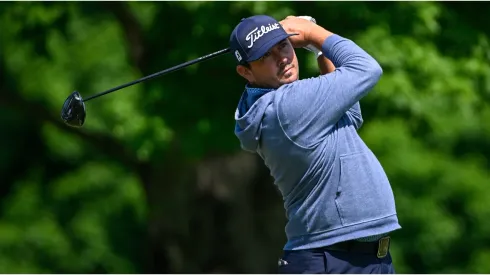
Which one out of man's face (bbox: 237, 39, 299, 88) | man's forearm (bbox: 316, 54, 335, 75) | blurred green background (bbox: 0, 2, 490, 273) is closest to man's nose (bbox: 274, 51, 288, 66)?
man's face (bbox: 237, 39, 299, 88)

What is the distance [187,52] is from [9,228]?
6777 mm

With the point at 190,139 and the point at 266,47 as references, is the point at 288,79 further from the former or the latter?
the point at 190,139

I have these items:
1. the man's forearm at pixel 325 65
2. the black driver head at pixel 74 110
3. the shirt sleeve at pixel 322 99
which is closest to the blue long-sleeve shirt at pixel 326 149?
the shirt sleeve at pixel 322 99

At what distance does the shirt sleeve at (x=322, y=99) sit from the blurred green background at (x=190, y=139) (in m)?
3.67

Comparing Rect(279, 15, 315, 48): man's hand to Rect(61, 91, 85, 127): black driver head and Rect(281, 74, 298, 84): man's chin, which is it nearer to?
Rect(281, 74, 298, 84): man's chin

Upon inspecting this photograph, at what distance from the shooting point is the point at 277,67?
402 cm

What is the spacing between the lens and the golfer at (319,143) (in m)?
3.92

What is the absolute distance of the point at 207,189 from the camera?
1043cm

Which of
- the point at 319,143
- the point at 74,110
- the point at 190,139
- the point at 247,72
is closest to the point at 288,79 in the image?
the point at 247,72

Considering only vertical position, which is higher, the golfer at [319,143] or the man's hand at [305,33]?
the man's hand at [305,33]

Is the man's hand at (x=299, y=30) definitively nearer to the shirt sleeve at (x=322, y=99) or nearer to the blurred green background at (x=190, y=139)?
the shirt sleeve at (x=322, y=99)

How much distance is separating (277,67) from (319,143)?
332 millimetres

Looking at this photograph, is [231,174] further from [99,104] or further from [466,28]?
[466,28]

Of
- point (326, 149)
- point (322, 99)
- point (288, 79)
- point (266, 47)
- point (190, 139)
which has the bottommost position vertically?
point (326, 149)
